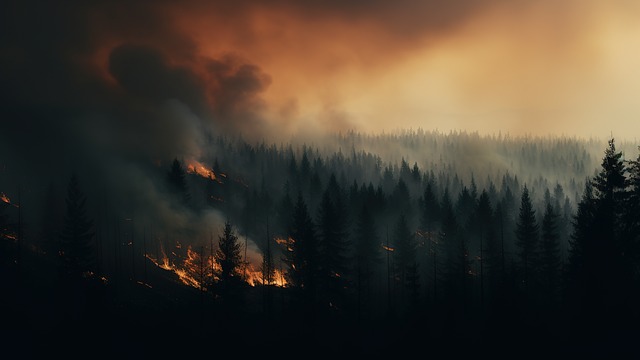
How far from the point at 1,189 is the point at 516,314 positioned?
5453 inches

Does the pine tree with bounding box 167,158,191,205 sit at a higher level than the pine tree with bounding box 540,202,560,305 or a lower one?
higher

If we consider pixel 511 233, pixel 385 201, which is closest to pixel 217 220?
pixel 385 201

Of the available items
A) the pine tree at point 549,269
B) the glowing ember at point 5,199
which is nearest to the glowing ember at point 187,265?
the glowing ember at point 5,199

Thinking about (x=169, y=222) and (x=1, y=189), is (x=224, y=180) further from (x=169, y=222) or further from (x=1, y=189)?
(x=1, y=189)

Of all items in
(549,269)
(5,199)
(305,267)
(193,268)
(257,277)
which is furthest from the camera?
(5,199)

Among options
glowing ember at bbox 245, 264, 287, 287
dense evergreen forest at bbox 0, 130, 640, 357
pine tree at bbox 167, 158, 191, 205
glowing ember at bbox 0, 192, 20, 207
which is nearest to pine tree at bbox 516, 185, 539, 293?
dense evergreen forest at bbox 0, 130, 640, 357

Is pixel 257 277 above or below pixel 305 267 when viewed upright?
below

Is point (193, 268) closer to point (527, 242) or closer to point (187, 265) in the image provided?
point (187, 265)

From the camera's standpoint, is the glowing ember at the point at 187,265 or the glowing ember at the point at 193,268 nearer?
the glowing ember at the point at 193,268

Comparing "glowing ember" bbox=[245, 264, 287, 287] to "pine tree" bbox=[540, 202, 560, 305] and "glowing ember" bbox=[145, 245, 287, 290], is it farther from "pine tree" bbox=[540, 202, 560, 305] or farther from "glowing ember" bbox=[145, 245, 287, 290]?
"pine tree" bbox=[540, 202, 560, 305]

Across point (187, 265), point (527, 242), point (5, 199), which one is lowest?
point (187, 265)

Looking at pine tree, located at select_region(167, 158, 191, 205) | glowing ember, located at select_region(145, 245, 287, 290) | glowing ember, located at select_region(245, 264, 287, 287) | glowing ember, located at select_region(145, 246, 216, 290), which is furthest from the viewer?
pine tree, located at select_region(167, 158, 191, 205)

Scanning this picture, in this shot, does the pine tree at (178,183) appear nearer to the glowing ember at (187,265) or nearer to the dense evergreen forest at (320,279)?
the dense evergreen forest at (320,279)

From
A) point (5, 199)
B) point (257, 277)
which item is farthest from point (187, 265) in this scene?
point (5, 199)
